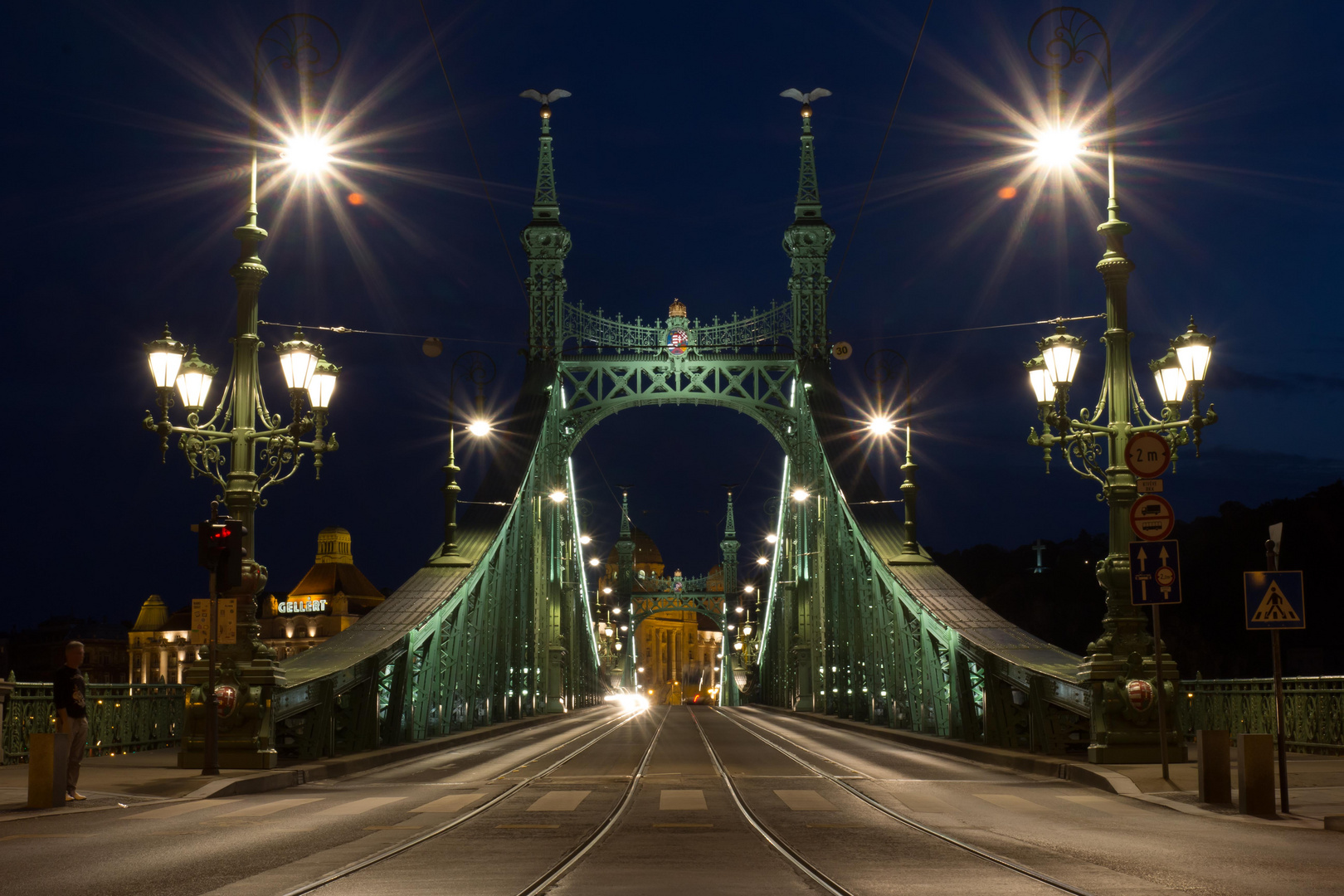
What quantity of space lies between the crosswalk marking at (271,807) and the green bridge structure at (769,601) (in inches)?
116

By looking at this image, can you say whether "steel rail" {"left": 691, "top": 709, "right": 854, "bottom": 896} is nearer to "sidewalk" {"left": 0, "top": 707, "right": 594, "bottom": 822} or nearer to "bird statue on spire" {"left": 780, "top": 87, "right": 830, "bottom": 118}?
"sidewalk" {"left": 0, "top": 707, "right": 594, "bottom": 822}

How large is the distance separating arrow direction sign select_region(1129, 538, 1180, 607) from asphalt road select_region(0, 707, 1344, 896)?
212 cm

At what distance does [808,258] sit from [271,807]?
104 feet

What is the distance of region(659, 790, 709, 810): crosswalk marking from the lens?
42.5 feet

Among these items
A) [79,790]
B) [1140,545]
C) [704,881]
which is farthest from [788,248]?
[704,881]

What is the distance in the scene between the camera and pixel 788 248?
4291 cm

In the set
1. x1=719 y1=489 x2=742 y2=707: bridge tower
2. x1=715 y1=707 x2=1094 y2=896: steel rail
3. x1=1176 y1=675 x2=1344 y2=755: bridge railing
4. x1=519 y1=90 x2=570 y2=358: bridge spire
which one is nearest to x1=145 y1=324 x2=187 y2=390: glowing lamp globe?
x1=715 y1=707 x2=1094 y2=896: steel rail

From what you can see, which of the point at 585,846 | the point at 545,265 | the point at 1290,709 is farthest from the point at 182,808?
the point at 545,265

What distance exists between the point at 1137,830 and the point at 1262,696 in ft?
29.3

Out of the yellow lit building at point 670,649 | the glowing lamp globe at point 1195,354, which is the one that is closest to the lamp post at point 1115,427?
the glowing lamp globe at point 1195,354

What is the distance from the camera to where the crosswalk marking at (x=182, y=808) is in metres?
12.2

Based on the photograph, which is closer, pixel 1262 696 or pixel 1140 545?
pixel 1140 545

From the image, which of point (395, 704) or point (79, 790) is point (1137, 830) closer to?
point (79, 790)

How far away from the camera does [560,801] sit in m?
13.7
